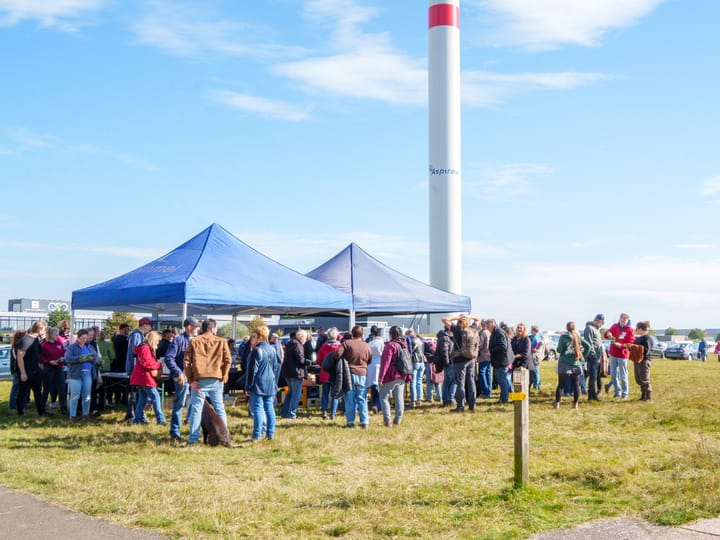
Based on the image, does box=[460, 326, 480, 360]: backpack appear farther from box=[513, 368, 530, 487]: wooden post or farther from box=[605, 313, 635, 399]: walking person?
box=[513, 368, 530, 487]: wooden post

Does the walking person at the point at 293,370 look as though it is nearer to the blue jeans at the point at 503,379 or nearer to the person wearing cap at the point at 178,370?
the person wearing cap at the point at 178,370

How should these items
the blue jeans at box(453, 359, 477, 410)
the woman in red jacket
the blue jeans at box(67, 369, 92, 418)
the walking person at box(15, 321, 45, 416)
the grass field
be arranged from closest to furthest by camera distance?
the grass field, the woman in red jacket, the blue jeans at box(67, 369, 92, 418), the walking person at box(15, 321, 45, 416), the blue jeans at box(453, 359, 477, 410)

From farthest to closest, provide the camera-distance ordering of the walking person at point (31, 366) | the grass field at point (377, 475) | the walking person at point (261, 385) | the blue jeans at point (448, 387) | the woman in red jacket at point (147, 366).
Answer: the blue jeans at point (448, 387), the walking person at point (31, 366), the woman in red jacket at point (147, 366), the walking person at point (261, 385), the grass field at point (377, 475)

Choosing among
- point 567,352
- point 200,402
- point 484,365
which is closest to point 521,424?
point 200,402

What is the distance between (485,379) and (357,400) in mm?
4933

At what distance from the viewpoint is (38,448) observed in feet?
31.4

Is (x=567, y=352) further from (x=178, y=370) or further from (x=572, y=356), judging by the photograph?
(x=178, y=370)

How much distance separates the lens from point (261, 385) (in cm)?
993

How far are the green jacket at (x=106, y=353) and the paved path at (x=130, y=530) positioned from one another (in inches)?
277

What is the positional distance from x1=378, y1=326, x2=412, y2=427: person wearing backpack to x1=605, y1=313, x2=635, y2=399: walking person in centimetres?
505

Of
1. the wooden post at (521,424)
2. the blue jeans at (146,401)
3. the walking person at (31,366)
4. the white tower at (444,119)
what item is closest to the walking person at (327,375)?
the blue jeans at (146,401)

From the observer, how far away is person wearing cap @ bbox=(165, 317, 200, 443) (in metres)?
9.95

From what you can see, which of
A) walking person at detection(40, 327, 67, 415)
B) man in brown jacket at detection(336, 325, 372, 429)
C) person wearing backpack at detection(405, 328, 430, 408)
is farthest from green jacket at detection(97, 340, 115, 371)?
person wearing backpack at detection(405, 328, 430, 408)

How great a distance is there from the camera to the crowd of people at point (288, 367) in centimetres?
997
